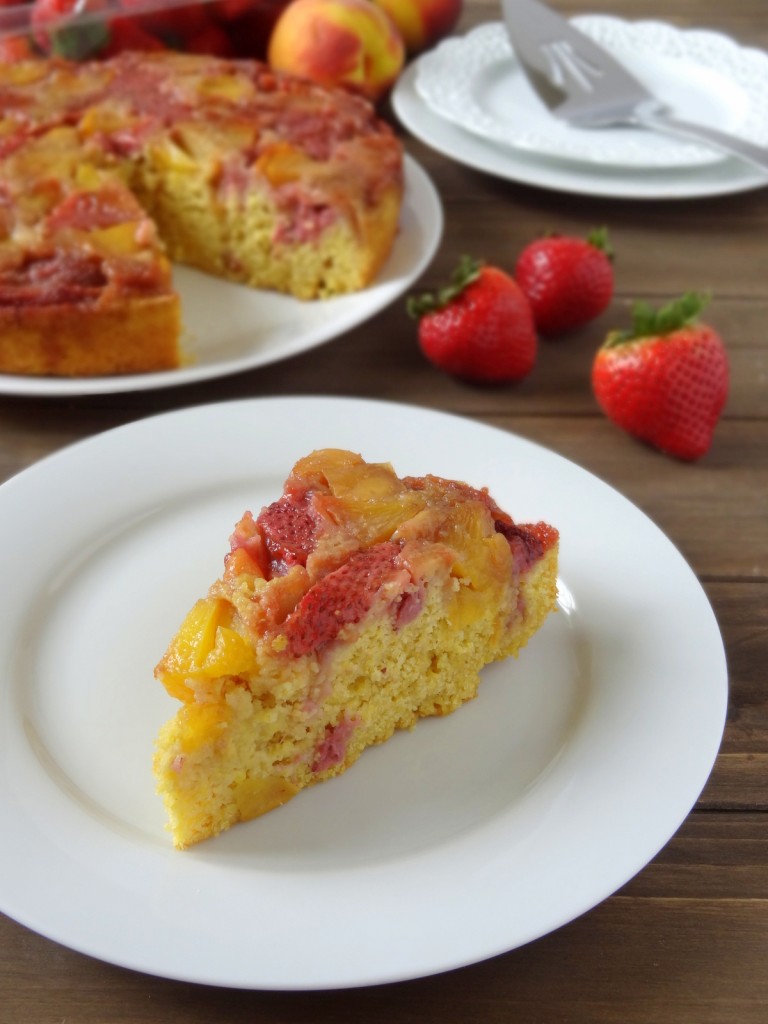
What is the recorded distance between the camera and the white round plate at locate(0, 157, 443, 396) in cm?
272

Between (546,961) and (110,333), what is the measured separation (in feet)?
5.87

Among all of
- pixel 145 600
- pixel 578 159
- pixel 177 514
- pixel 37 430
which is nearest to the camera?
pixel 145 600

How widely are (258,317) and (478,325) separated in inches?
26.3

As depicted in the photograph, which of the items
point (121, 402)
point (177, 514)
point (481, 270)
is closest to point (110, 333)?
point (121, 402)

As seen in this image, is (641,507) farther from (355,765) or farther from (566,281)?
(355,765)

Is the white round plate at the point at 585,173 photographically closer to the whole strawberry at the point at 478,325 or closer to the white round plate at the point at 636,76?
the white round plate at the point at 636,76

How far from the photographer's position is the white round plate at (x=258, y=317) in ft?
8.93

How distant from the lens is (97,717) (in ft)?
6.25

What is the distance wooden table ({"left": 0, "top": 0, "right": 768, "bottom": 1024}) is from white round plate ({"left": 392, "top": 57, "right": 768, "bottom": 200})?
11cm

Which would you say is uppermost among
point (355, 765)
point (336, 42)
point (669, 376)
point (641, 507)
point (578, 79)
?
point (336, 42)

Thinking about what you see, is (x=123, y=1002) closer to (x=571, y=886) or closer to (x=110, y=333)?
(x=571, y=886)

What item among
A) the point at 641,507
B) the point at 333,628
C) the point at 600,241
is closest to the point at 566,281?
the point at 600,241

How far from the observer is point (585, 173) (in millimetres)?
3645

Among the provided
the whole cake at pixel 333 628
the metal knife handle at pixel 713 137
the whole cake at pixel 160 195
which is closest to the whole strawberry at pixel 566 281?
the whole cake at pixel 160 195
